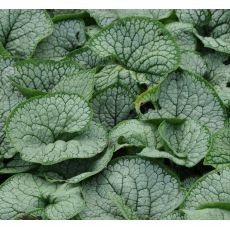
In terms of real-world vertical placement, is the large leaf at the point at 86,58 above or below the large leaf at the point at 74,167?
above

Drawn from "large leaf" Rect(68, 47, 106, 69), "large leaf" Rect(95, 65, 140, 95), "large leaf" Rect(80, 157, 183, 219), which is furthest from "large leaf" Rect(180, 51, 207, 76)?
"large leaf" Rect(80, 157, 183, 219)

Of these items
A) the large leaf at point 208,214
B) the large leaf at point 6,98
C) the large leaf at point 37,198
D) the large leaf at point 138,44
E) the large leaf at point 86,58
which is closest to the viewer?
the large leaf at point 208,214

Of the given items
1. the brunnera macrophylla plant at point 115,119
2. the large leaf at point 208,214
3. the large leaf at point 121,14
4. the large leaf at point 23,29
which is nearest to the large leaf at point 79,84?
the brunnera macrophylla plant at point 115,119

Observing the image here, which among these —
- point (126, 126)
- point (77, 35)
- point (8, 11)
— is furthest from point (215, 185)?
point (8, 11)

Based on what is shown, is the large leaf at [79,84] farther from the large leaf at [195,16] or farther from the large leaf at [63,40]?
the large leaf at [195,16]

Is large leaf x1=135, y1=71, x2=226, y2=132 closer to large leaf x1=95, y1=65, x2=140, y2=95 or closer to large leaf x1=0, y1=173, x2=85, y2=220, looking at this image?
large leaf x1=95, y1=65, x2=140, y2=95

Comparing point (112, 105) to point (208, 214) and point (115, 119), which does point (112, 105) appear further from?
point (208, 214)
